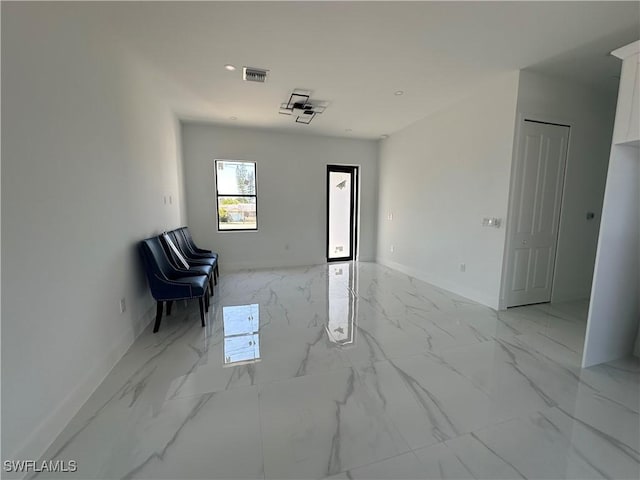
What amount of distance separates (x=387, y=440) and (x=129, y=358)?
216 cm

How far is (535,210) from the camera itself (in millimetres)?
3367

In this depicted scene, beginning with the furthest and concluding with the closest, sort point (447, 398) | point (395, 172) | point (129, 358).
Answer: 1. point (395, 172)
2. point (129, 358)
3. point (447, 398)

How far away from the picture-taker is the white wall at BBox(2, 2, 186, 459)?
131 cm

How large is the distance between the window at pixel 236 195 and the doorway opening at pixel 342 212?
168cm

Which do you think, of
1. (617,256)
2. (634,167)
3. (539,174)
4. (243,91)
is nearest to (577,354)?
(617,256)

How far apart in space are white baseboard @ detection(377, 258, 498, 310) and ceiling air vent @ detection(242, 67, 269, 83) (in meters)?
3.83

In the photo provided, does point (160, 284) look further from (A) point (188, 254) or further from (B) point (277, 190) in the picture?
(B) point (277, 190)

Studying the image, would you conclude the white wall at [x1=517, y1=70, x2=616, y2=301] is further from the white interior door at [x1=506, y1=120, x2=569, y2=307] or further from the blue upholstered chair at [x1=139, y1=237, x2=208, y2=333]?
the blue upholstered chair at [x1=139, y1=237, x2=208, y2=333]

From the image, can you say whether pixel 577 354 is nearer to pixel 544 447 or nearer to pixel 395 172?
pixel 544 447

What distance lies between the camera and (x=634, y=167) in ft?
6.70

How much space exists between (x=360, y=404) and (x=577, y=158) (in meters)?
4.09

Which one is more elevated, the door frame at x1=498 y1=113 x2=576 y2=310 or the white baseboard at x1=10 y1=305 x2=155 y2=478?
the door frame at x1=498 y1=113 x2=576 y2=310

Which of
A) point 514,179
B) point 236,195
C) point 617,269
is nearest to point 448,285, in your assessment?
point 514,179

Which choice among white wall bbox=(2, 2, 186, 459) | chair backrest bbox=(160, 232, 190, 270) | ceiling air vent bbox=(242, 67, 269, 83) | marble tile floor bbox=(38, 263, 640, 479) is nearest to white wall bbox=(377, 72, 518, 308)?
marble tile floor bbox=(38, 263, 640, 479)
